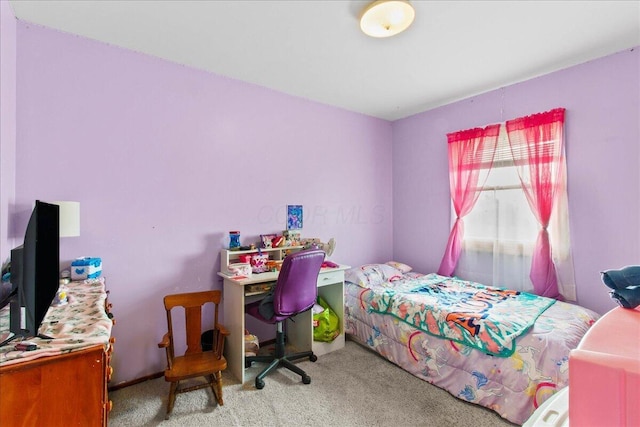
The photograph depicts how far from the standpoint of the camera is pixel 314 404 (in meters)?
2.20

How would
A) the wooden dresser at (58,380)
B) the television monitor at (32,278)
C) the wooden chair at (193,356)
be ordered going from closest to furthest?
1. the wooden dresser at (58,380)
2. the television monitor at (32,278)
3. the wooden chair at (193,356)

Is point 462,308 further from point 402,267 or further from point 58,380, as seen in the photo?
point 58,380

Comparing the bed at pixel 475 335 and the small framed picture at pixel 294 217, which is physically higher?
the small framed picture at pixel 294 217

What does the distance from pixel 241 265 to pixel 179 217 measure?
686 mm

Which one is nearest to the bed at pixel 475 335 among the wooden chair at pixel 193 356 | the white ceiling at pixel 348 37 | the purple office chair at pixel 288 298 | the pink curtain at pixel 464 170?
the pink curtain at pixel 464 170

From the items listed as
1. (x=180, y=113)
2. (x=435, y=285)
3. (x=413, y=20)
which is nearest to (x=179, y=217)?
(x=180, y=113)

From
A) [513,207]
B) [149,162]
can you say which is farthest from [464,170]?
[149,162]

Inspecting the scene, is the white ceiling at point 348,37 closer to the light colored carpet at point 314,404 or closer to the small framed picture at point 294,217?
the small framed picture at point 294,217

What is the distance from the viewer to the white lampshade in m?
1.92

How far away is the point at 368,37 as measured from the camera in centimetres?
224

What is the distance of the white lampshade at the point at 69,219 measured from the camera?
1.92 metres

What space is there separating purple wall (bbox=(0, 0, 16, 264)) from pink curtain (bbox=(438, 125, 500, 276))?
12.5ft

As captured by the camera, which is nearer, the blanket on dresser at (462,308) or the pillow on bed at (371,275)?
the blanket on dresser at (462,308)

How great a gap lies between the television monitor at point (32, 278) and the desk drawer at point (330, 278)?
2064mm
